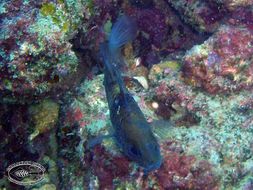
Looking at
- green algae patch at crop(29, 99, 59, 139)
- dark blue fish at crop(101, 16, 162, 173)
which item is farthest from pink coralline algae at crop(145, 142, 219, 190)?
green algae patch at crop(29, 99, 59, 139)

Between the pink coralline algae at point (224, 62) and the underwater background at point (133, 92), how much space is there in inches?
0.6

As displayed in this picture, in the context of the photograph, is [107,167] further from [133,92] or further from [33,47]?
[33,47]

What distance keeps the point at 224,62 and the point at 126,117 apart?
192 cm

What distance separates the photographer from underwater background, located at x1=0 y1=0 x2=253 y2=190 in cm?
365

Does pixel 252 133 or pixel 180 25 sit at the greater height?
pixel 180 25

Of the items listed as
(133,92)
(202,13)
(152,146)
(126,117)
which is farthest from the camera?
(202,13)

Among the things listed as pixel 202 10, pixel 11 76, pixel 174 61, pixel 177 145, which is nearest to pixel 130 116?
pixel 177 145

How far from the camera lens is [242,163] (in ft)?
12.7

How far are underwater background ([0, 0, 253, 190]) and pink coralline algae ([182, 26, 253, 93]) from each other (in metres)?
0.01

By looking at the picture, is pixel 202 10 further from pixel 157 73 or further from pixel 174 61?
pixel 157 73

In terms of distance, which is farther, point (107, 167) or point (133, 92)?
point (133, 92)

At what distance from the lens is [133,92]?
488 cm

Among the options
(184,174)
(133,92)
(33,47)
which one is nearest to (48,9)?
(33,47)

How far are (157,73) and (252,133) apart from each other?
169cm
